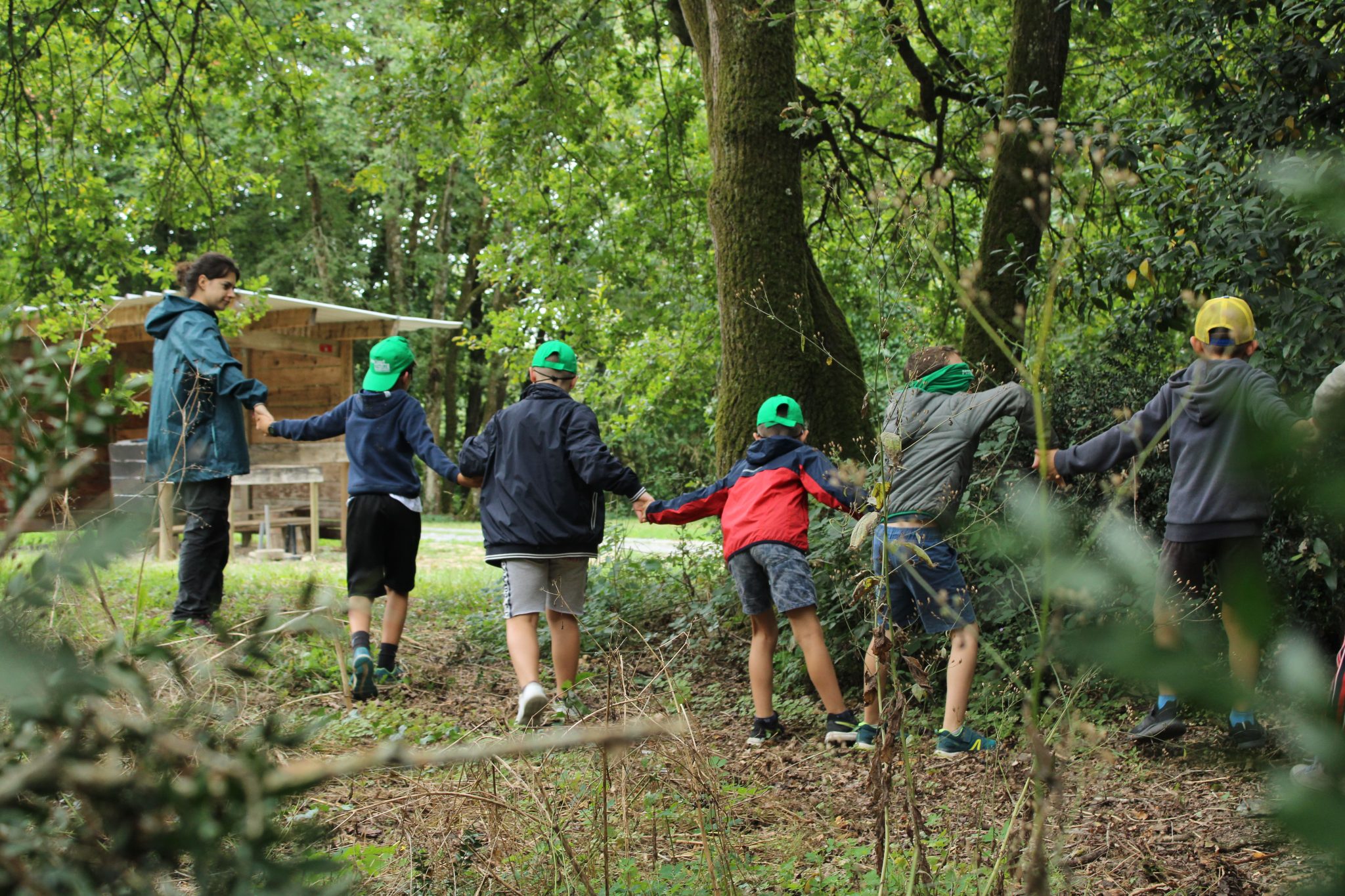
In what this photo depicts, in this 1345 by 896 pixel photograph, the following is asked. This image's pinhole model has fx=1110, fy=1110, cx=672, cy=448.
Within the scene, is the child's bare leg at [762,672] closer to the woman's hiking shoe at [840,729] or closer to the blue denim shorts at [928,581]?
the woman's hiking shoe at [840,729]

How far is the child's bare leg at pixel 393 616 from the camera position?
649cm

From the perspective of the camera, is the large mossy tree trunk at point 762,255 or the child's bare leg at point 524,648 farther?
the large mossy tree trunk at point 762,255

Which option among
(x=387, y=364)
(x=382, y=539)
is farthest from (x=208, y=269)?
(x=382, y=539)

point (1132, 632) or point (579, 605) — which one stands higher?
point (1132, 632)

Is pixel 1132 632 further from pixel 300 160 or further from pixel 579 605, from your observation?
pixel 300 160

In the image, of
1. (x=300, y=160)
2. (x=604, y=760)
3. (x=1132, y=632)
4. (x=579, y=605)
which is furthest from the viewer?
(x=300, y=160)

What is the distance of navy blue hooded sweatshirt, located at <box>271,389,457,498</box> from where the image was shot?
21.2 feet

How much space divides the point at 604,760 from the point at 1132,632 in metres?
2.03

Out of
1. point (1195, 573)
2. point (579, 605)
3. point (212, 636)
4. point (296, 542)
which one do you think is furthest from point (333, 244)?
point (212, 636)

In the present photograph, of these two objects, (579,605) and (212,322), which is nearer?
(579,605)

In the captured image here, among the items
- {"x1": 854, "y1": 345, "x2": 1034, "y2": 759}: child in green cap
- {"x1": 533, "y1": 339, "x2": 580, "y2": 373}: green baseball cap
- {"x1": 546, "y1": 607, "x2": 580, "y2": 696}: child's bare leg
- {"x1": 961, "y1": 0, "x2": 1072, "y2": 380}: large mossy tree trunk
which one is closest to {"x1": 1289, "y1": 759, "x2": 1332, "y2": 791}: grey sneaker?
{"x1": 854, "y1": 345, "x2": 1034, "y2": 759}: child in green cap


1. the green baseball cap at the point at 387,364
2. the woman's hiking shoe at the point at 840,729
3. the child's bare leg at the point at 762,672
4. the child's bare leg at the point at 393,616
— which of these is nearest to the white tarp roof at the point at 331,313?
the green baseball cap at the point at 387,364

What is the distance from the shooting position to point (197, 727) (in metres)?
1.07

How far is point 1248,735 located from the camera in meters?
0.65
